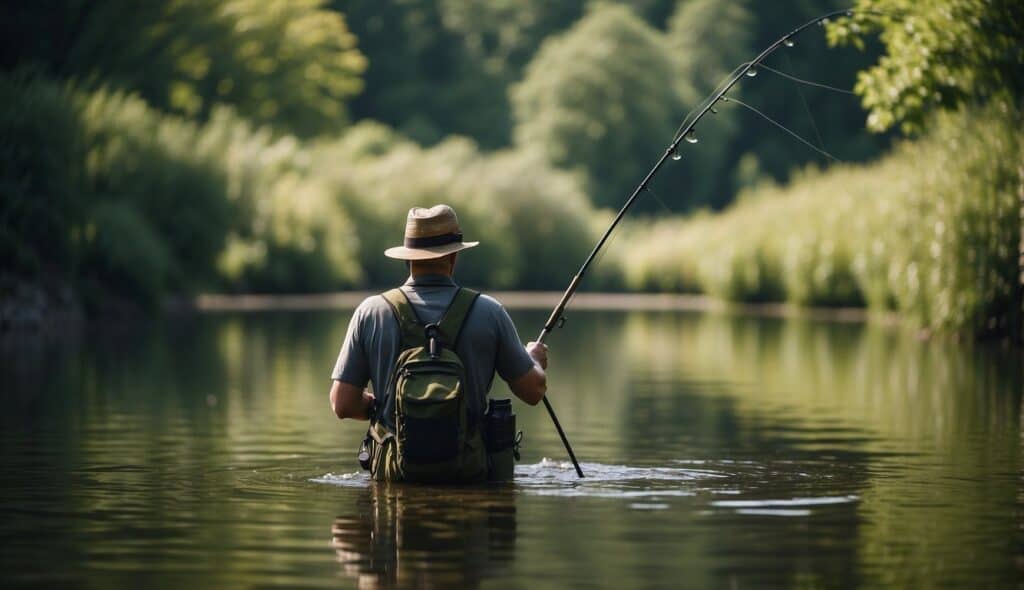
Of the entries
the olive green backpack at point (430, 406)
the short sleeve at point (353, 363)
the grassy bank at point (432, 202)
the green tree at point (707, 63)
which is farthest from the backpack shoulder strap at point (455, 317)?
the green tree at point (707, 63)

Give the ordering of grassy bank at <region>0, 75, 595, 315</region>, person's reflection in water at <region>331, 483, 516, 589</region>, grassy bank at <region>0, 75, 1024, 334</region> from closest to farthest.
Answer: person's reflection in water at <region>331, 483, 516, 589</region> → grassy bank at <region>0, 75, 1024, 334</region> → grassy bank at <region>0, 75, 595, 315</region>

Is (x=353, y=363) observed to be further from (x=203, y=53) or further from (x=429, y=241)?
(x=203, y=53)

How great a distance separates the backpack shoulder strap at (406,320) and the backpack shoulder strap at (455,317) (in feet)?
0.32

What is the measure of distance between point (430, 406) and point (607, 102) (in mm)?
72468

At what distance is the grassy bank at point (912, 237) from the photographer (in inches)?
879

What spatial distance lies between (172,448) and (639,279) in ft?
141

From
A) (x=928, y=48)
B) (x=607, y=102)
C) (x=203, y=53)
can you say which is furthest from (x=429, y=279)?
(x=607, y=102)

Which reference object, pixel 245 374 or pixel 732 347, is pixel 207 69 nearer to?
pixel 732 347

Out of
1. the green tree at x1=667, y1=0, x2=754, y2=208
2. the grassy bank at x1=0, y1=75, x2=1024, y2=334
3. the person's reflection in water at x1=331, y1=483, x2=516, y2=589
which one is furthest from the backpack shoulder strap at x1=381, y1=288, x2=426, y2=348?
the green tree at x1=667, y1=0, x2=754, y2=208

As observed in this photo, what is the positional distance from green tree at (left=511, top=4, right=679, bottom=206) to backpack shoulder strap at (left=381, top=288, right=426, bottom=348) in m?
70.1

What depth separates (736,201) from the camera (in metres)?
82.7

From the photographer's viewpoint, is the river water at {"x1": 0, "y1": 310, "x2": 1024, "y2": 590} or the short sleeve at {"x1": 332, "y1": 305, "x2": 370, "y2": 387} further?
the short sleeve at {"x1": 332, "y1": 305, "x2": 370, "y2": 387}

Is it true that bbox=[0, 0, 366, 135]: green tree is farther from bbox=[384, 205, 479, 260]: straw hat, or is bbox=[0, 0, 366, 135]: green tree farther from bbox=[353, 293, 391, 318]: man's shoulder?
bbox=[353, 293, 391, 318]: man's shoulder

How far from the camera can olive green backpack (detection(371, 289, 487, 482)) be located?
8.22m
